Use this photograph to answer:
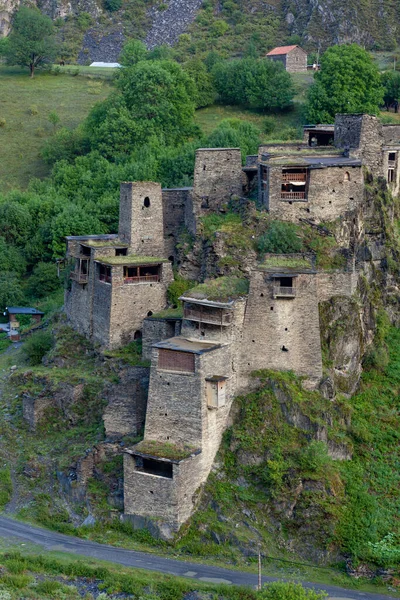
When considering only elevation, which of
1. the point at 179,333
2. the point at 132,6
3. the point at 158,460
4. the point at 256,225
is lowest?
the point at 158,460

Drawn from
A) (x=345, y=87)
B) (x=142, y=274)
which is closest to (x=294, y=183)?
(x=142, y=274)

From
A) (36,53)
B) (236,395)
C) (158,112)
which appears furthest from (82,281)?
(36,53)

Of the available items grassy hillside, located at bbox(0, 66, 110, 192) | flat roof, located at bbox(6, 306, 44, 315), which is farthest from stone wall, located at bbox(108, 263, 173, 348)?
grassy hillside, located at bbox(0, 66, 110, 192)

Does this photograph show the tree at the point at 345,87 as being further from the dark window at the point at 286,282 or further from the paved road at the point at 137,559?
the paved road at the point at 137,559

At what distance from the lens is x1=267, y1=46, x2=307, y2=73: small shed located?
334 ft

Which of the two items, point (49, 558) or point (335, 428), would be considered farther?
point (335, 428)

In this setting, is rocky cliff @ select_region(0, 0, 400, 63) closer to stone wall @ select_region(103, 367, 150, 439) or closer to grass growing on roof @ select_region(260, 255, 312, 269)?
grass growing on roof @ select_region(260, 255, 312, 269)

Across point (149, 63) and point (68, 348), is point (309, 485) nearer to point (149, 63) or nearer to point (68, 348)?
point (68, 348)

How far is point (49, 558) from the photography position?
1794 inches

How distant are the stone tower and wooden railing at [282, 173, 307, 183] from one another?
6.64 metres

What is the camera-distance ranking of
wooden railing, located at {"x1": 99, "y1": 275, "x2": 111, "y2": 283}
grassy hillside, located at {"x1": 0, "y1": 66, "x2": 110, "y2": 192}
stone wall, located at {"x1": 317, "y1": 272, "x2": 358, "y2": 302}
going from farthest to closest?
1. grassy hillside, located at {"x1": 0, "y1": 66, "x2": 110, "y2": 192}
2. wooden railing, located at {"x1": 99, "y1": 275, "x2": 111, "y2": 283}
3. stone wall, located at {"x1": 317, "y1": 272, "x2": 358, "y2": 302}

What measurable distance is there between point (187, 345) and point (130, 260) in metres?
8.34

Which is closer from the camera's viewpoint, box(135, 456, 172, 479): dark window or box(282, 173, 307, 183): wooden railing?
box(135, 456, 172, 479): dark window

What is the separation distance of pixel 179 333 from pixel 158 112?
121 ft
